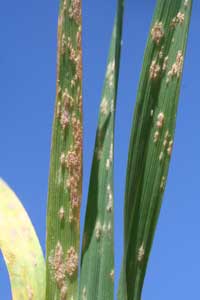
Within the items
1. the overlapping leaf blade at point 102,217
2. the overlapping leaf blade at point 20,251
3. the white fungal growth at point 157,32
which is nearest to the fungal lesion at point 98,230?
the overlapping leaf blade at point 102,217

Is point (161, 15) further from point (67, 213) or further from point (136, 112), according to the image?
point (67, 213)

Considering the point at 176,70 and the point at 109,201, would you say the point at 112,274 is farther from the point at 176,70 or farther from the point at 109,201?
the point at 176,70

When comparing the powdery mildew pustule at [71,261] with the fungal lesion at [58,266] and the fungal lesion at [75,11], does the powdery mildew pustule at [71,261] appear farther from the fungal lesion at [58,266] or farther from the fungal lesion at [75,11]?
the fungal lesion at [75,11]

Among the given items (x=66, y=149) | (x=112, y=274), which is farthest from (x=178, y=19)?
(x=112, y=274)

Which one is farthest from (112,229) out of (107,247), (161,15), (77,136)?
(161,15)

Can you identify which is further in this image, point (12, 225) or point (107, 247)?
Answer: point (12, 225)

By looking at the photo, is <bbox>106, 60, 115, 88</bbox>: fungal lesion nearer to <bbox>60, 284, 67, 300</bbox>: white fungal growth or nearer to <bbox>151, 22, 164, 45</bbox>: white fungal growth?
<bbox>151, 22, 164, 45</bbox>: white fungal growth
